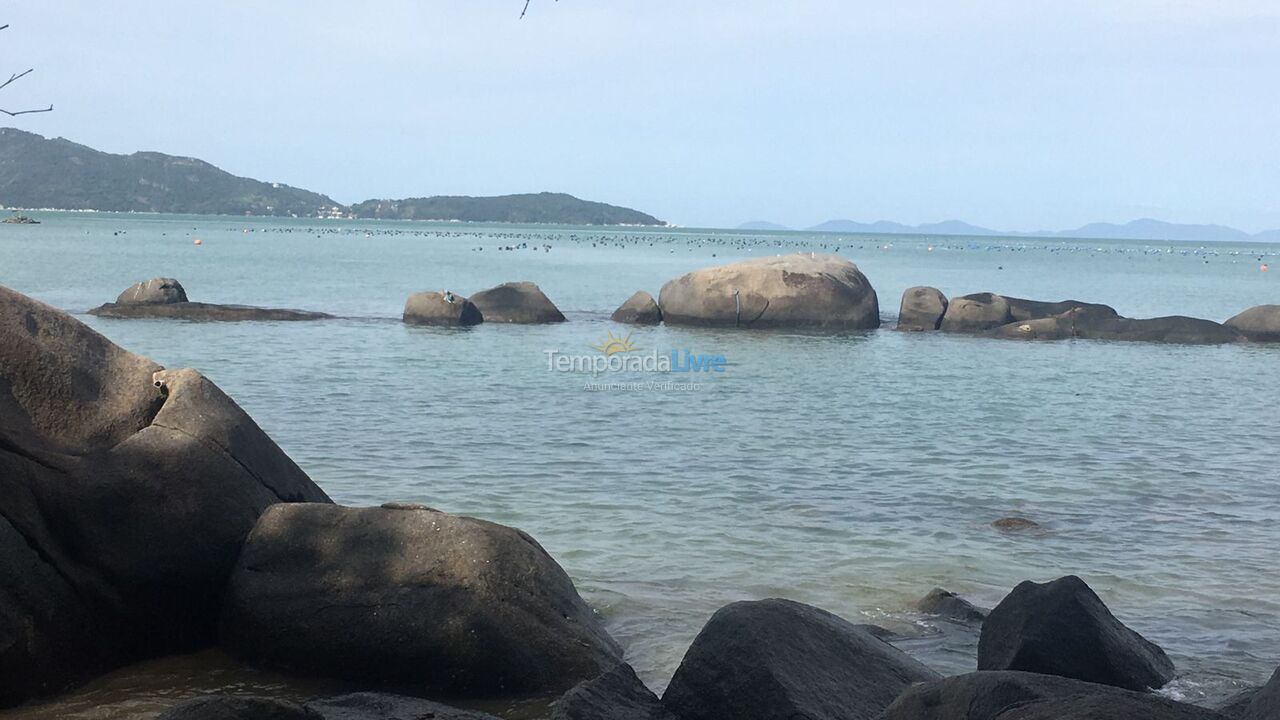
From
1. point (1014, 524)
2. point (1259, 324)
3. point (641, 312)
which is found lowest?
point (1014, 524)

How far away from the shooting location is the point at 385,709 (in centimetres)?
584

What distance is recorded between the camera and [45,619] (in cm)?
681

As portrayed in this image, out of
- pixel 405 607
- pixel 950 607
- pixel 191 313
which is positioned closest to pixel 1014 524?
pixel 950 607

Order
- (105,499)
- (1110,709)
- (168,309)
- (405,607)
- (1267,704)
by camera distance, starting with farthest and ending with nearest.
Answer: (168,309)
(105,499)
(405,607)
(1267,704)
(1110,709)

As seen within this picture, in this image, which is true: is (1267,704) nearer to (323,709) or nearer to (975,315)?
(323,709)

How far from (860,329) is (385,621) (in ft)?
89.3

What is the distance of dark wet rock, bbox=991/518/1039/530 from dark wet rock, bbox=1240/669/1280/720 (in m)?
6.73

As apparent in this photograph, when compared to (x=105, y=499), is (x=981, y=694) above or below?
above

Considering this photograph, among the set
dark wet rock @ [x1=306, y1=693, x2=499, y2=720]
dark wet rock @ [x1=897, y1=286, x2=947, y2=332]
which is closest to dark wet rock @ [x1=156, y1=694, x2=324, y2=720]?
dark wet rock @ [x1=306, y1=693, x2=499, y2=720]

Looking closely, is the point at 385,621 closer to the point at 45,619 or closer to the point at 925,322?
the point at 45,619

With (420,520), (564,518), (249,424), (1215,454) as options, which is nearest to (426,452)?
(564,518)

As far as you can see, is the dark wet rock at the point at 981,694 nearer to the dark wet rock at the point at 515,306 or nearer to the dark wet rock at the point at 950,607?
the dark wet rock at the point at 950,607

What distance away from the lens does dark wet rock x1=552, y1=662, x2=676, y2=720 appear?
228 inches

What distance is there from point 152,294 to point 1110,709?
31.1 meters
